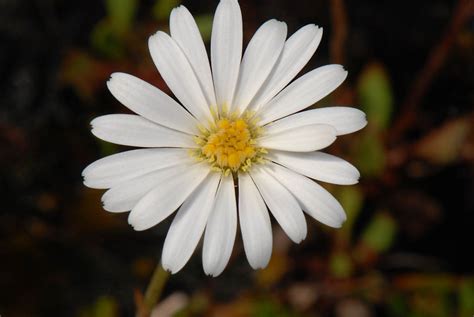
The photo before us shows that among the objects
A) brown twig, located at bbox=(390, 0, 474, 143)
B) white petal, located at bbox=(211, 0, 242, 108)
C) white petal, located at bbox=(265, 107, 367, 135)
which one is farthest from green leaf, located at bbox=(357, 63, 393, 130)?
white petal, located at bbox=(211, 0, 242, 108)

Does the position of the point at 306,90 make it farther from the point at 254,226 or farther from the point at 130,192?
the point at 130,192

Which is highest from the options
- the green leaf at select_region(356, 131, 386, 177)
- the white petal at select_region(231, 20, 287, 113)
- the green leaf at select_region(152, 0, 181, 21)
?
the green leaf at select_region(152, 0, 181, 21)

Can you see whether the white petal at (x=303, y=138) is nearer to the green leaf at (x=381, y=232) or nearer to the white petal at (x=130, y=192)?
the white petal at (x=130, y=192)

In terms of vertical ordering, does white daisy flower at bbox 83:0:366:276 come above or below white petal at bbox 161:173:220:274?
above

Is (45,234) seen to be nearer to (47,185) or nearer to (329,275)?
(47,185)

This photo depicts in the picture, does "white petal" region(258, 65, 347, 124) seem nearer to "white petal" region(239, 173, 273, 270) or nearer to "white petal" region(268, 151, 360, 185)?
"white petal" region(268, 151, 360, 185)

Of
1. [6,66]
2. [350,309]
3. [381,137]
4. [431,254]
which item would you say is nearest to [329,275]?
[350,309]

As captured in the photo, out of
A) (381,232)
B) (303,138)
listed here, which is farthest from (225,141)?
(381,232)
